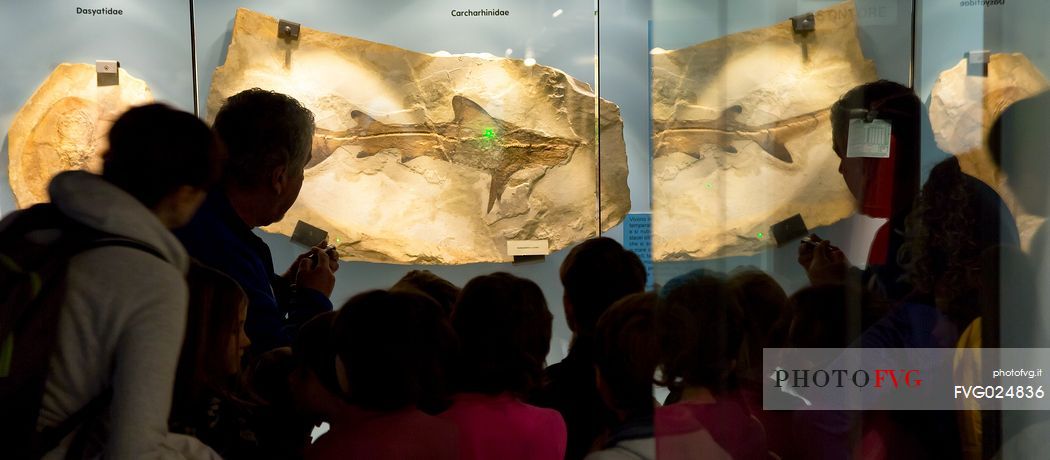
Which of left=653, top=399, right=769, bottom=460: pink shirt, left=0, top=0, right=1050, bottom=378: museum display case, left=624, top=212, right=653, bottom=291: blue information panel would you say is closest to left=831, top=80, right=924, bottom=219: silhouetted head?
left=653, top=399, right=769, bottom=460: pink shirt

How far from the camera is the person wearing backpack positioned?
4.14 ft

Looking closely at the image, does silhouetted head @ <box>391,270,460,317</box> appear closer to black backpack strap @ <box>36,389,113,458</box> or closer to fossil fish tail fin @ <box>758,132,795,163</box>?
black backpack strap @ <box>36,389,113,458</box>

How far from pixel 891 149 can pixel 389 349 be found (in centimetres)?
109

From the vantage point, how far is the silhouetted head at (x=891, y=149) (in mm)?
734

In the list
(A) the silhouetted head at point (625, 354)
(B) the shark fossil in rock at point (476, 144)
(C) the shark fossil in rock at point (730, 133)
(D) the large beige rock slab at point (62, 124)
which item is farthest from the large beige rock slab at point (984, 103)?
(D) the large beige rock slab at point (62, 124)

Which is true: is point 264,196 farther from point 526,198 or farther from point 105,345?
point 526,198

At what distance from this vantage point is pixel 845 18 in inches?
29.8

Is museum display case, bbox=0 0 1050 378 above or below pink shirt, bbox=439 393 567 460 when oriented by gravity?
above

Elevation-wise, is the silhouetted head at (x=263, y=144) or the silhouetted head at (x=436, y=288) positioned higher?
the silhouetted head at (x=263, y=144)

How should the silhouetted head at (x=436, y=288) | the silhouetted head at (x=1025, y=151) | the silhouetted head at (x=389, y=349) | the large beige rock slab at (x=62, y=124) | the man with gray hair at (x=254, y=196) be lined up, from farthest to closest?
the large beige rock slab at (x=62, y=124), the silhouetted head at (x=436, y=288), the man with gray hair at (x=254, y=196), the silhouetted head at (x=389, y=349), the silhouetted head at (x=1025, y=151)

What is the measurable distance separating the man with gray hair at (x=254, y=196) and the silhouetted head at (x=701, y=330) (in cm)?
113

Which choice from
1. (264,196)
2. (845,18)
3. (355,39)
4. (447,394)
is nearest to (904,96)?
(845,18)

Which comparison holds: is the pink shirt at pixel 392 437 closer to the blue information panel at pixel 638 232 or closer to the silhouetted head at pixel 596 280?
the silhouetted head at pixel 596 280

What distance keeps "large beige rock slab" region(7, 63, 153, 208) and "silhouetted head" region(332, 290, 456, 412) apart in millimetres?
1922
